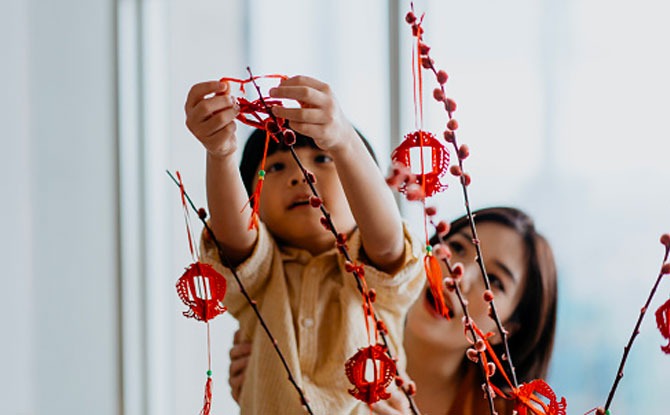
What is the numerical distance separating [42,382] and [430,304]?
908 millimetres

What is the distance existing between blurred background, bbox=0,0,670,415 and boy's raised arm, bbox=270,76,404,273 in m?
0.47

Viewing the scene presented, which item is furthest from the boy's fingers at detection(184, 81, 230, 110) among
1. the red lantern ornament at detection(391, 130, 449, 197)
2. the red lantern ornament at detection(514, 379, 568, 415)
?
the red lantern ornament at detection(514, 379, 568, 415)

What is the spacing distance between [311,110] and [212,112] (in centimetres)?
6

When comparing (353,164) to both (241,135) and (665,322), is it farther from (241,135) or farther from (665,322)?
(241,135)

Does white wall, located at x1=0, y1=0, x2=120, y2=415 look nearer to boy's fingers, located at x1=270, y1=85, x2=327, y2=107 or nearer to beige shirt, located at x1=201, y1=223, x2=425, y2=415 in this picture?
beige shirt, located at x1=201, y1=223, x2=425, y2=415

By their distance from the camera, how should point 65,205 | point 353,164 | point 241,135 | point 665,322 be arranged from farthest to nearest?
1. point 65,205
2. point 241,135
3. point 353,164
4. point 665,322

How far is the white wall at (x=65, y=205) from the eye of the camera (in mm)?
1543

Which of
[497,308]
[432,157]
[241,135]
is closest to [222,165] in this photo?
[432,157]

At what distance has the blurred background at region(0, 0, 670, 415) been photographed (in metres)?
1.00

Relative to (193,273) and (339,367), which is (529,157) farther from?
(193,273)

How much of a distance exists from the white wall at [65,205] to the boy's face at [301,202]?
97cm

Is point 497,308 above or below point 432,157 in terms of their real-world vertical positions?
below

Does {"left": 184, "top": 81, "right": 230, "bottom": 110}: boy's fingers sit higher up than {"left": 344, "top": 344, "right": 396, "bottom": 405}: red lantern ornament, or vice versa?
{"left": 184, "top": 81, "right": 230, "bottom": 110}: boy's fingers

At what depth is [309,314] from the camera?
2.13ft
